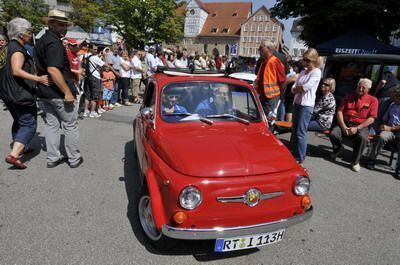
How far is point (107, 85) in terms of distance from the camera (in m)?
9.11

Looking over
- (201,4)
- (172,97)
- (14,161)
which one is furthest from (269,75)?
(201,4)

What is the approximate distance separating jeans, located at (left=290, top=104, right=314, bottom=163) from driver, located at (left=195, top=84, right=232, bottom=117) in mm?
2228

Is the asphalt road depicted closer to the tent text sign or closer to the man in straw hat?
the man in straw hat

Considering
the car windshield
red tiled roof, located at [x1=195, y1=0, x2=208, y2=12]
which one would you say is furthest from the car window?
red tiled roof, located at [x1=195, y1=0, x2=208, y2=12]

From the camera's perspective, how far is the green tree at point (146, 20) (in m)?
23.1

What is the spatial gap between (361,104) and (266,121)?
307 cm

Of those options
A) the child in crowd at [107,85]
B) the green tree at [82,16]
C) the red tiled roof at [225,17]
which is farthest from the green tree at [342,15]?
the red tiled roof at [225,17]

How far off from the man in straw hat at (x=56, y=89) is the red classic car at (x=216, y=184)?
1595 mm

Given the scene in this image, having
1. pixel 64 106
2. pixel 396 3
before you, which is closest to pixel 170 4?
pixel 396 3

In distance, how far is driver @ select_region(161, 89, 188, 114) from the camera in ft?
11.6

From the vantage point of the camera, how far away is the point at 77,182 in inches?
171

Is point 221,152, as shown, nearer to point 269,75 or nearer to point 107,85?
point 269,75

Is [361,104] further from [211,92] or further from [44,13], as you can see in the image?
[44,13]

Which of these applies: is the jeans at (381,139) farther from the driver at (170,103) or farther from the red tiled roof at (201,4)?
the red tiled roof at (201,4)
